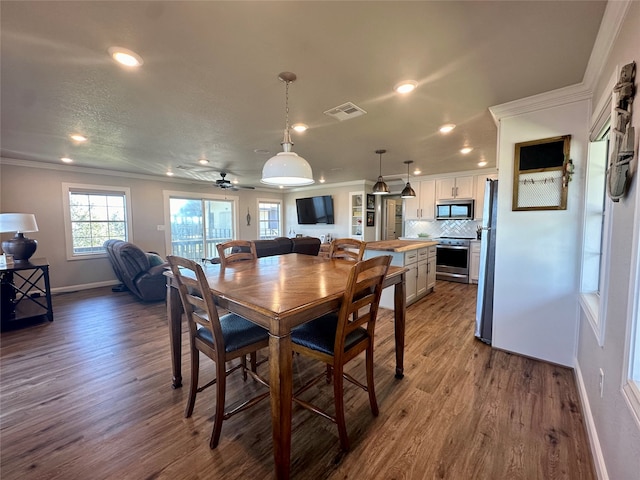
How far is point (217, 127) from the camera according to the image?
9.93 ft

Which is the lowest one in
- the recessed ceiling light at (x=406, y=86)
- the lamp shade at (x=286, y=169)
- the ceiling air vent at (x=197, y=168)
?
the lamp shade at (x=286, y=169)

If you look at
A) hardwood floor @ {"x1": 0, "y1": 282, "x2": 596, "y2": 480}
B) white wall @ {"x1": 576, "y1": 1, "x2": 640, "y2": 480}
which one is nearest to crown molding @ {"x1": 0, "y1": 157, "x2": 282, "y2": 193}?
hardwood floor @ {"x1": 0, "y1": 282, "x2": 596, "y2": 480}

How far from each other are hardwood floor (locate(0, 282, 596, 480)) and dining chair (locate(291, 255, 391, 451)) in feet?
0.81

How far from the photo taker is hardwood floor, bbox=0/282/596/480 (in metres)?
1.44

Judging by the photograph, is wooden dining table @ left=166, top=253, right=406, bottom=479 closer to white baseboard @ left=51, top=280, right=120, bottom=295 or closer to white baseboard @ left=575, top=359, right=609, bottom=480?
white baseboard @ left=575, top=359, right=609, bottom=480

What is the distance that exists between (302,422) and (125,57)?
2.67m

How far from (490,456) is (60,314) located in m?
5.17

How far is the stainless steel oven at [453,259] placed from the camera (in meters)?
5.39

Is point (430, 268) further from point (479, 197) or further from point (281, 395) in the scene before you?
point (281, 395)

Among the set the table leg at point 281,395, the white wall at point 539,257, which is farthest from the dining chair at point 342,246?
the table leg at point 281,395

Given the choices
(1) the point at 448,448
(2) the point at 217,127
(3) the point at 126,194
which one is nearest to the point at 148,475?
(1) the point at 448,448

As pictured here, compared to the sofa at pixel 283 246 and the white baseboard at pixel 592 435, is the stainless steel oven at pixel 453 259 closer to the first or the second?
the sofa at pixel 283 246

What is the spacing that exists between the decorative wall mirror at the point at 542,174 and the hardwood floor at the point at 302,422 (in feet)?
4.92

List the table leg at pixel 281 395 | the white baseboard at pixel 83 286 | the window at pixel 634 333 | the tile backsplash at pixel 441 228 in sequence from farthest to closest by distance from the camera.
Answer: the tile backsplash at pixel 441 228
the white baseboard at pixel 83 286
the table leg at pixel 281 395
the window at pixel 634 333
